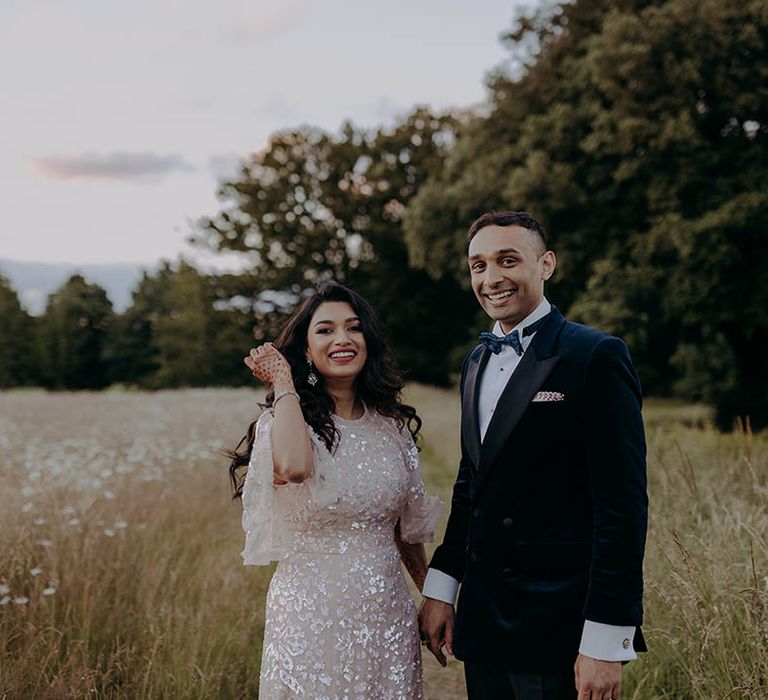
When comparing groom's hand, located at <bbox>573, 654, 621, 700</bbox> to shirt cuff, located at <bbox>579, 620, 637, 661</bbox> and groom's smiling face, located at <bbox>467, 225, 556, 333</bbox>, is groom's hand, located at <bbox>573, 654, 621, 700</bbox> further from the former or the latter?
groom's smiling face, located at <bbox>467, 225, 556, 333</bbox>

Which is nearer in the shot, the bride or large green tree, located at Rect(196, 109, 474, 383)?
the bride

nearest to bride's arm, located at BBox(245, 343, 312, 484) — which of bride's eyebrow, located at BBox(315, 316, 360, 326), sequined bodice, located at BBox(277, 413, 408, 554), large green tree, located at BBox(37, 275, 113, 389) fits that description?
sequined bodice, located at BBox(277, 413, 408, 554)

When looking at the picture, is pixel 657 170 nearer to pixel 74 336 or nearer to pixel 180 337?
pixel 180 337

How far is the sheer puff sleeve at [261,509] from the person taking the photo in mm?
2854

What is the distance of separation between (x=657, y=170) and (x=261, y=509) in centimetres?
1393

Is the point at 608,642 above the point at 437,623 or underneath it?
above

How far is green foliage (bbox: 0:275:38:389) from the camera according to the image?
51.0 m

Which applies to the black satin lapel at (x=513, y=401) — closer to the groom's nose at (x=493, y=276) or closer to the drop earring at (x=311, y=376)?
the groom's nose at (x=493, y=276)

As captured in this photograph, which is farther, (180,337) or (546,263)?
(180,337)

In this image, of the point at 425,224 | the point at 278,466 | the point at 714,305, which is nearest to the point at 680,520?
the point at 278,466

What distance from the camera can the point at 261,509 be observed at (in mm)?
2877

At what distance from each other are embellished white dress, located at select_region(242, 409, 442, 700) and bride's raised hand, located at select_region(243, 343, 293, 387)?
0.16 metres

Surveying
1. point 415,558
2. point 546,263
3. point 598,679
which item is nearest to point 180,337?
point 415,558

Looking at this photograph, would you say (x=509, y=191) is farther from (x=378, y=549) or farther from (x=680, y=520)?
(x=378, y=549)
